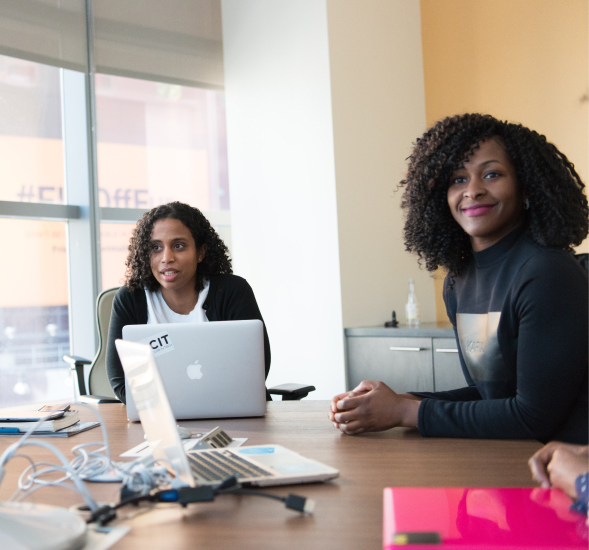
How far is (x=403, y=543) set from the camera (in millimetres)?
711

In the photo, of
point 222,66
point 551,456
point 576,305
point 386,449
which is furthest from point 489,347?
point 222,66

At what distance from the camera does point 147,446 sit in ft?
4.53

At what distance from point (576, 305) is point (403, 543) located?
796 millimetres

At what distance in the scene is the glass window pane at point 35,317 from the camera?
3627mm

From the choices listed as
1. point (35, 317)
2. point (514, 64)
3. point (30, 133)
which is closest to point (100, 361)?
point (35, 317)

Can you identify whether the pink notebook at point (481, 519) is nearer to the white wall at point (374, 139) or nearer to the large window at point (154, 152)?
the white wall at point (374, 139)

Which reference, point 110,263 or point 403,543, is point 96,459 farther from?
point 110,263

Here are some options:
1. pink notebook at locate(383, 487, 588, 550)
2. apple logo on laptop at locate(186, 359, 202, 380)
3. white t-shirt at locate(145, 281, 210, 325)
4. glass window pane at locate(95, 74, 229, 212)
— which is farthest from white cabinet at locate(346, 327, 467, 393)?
pink notebook at locate(383, 487, 588, 550)

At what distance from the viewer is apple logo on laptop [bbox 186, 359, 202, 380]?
5.37 feet

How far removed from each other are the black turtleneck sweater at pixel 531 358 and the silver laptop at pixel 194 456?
0.40 meters

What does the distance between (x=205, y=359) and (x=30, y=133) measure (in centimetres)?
266

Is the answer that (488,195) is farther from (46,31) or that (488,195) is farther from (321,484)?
(46,31)

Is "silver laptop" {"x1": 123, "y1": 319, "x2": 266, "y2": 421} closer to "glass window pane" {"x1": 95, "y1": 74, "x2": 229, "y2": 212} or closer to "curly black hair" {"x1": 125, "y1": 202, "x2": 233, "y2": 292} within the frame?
"curly black hair" {"x1": 125, "y1": 202, "x2": 233, "y2": 292}

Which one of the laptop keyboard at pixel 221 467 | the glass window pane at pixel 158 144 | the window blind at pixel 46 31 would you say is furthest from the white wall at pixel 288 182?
the laptop keyboard at pixel 221 467
